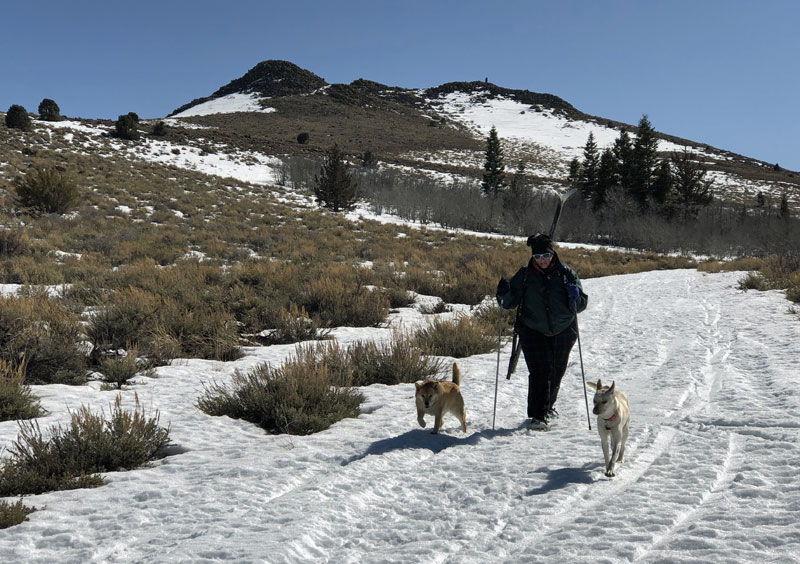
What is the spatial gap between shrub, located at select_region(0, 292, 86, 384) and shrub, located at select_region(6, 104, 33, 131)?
39489mm

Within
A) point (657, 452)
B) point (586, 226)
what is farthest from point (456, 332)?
point (586, 226)

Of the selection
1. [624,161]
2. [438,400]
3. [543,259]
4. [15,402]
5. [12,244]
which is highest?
[624,161]

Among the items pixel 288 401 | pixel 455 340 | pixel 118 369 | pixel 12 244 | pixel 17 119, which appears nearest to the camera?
pixel 288 401

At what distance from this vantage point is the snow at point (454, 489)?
2498 millimetres

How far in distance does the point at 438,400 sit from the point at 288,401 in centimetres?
154

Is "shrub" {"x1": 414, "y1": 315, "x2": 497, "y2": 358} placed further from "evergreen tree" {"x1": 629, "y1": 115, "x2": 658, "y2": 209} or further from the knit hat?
"evergreen tree" {"x1": 629, "y1": 115, "x2": 658, "y2": 209}

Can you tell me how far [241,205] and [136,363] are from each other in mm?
22677

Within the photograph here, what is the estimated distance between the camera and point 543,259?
4191mm

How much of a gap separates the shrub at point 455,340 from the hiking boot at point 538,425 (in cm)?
300

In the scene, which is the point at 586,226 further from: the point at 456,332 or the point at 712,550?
the point at 712,550

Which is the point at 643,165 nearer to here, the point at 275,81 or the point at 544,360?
the point at 544,360

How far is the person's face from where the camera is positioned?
164 inches

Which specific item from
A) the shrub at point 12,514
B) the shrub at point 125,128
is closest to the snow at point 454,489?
the shrub at point 12,514

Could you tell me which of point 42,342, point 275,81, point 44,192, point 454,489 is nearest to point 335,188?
point 44,192
